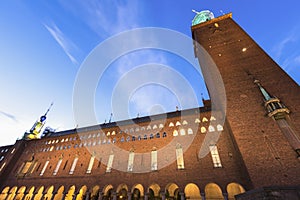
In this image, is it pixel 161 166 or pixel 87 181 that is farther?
pixel 87 181

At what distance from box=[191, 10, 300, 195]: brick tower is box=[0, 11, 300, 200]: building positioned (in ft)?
0.20

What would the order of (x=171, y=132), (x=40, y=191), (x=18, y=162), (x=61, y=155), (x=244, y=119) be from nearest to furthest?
(x=244, y=119), (x=171, y=132), (x=40, y=191), (x=61, y=155), (x=18, y=162)

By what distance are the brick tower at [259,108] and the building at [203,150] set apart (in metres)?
0.06

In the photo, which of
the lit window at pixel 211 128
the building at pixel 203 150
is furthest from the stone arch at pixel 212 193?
the lit window at pixel 211 128

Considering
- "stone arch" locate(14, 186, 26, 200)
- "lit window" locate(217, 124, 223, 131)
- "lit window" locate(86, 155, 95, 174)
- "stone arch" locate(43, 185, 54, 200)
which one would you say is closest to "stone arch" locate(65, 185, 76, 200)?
"lit window" locate(86, 155, 95, 174)

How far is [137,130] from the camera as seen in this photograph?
20.9 meters

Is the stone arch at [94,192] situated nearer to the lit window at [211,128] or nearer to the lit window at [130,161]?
the lit window at [130,161]

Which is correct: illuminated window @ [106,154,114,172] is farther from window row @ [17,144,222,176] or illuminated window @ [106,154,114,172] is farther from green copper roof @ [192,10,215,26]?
green copper roof @ [192,10,215,26]

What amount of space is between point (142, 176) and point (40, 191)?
14918 mm

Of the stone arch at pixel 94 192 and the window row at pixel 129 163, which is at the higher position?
the window row at pixel 129 163

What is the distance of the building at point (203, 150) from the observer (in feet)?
41.2

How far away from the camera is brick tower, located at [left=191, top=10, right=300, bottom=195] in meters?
11.5

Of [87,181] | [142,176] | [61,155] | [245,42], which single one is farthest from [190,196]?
[245,42]

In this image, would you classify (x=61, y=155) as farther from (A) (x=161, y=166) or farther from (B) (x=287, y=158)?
(B) (x=287, y=158)
